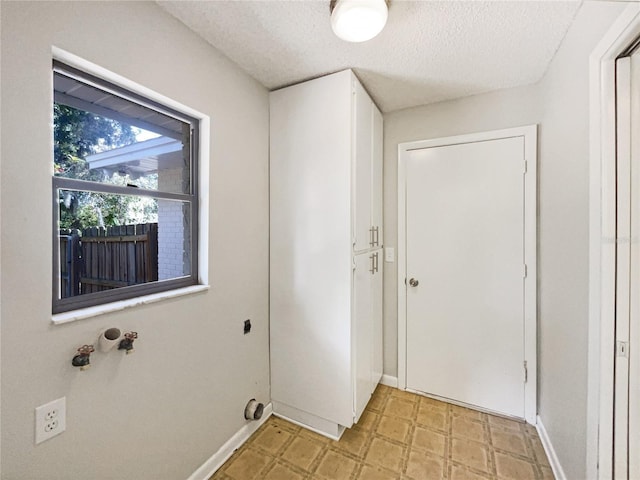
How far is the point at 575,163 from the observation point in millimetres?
1280

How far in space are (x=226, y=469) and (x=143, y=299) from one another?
3.80 ft

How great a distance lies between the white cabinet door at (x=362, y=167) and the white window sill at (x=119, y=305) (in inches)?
41.2

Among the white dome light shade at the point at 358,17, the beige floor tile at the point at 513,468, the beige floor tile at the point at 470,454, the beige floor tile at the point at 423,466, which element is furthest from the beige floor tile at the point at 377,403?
the white dome light shade at the point at 358,17

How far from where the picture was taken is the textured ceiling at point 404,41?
125 centimetres

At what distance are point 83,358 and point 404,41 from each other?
2142mm

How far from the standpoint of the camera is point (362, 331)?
6.22 feet

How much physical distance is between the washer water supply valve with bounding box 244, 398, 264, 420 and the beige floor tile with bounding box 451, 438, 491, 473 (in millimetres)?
1274

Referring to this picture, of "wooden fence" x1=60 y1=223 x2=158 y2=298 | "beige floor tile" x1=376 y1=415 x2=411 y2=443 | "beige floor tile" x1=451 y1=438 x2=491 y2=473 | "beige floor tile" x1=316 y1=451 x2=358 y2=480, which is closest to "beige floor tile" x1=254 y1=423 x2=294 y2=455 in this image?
"beige floor tile" x1=316 y1=451 x2=358 y2=480

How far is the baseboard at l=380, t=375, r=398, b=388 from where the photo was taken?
2336 millimetres

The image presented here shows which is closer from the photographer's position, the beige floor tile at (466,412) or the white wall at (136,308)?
the white wall at (136,308)

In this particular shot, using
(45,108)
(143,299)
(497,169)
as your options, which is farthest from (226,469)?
(497,169)

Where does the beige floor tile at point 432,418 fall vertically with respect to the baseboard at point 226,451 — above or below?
below

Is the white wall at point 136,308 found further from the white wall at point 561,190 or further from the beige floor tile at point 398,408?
the white wall at point 561,190

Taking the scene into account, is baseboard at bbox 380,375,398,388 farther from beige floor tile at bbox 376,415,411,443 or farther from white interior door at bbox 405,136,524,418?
beige floor tile at bbox 376,415,411,443
